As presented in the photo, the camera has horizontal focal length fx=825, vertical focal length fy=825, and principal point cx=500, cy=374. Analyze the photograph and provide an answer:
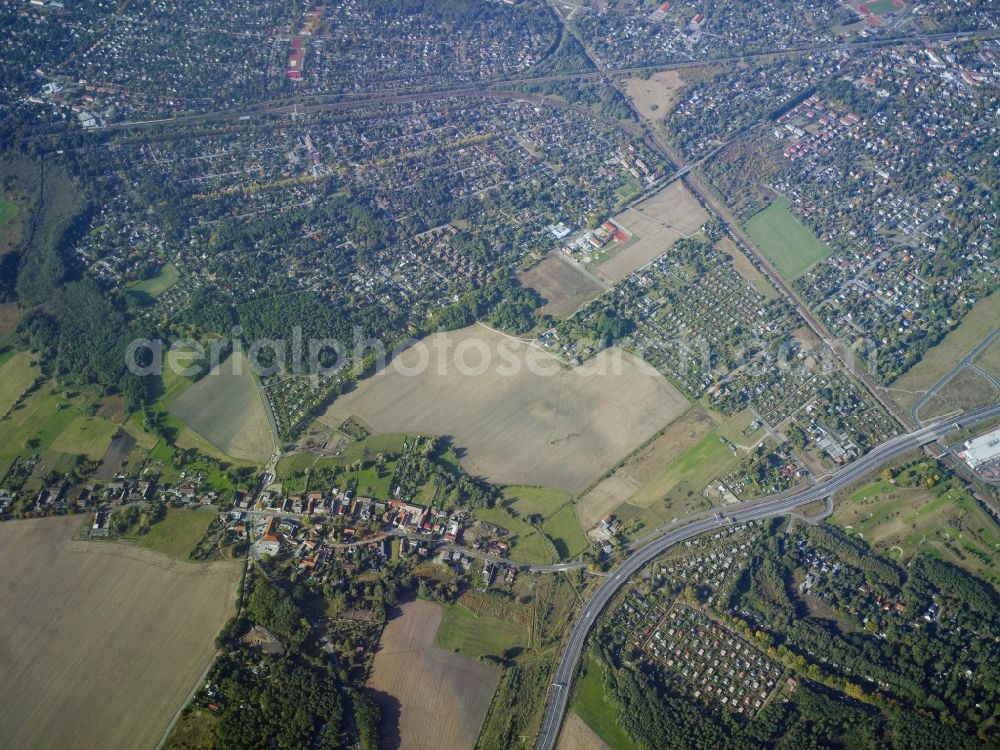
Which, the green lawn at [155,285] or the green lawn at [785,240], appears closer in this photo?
the green lawn at [155,285]

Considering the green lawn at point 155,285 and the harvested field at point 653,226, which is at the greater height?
the green lawn at point 155,285

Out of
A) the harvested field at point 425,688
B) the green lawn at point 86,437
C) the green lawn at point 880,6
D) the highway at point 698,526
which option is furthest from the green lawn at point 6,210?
the green lawn at point 880,6

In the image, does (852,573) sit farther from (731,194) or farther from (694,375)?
(731,194)

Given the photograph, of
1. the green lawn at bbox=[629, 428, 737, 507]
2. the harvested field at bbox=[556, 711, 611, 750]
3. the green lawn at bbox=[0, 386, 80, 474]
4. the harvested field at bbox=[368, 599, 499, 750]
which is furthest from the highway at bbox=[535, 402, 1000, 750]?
the green lawn at bbox=[0, 386, 80, 474]

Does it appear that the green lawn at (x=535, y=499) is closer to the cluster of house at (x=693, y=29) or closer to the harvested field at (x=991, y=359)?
the harvested field at (x=991, y=359)

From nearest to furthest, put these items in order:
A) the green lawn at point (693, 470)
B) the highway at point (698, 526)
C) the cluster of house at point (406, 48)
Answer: the highway at point (698, 526)
the green lawn at point (693, 470)
the cluster of house at point (406, 48)

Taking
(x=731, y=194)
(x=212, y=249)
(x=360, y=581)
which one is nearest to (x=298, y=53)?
(x=212, y=249)
